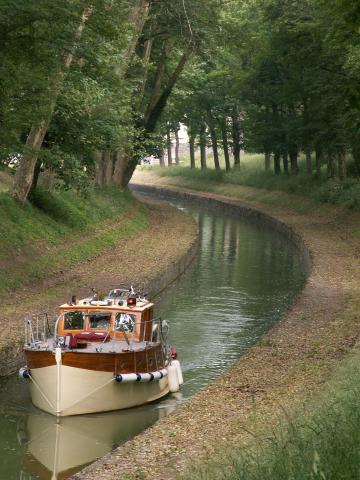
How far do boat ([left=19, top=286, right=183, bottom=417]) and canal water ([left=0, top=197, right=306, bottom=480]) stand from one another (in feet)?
1.21

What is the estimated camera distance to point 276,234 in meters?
54.7

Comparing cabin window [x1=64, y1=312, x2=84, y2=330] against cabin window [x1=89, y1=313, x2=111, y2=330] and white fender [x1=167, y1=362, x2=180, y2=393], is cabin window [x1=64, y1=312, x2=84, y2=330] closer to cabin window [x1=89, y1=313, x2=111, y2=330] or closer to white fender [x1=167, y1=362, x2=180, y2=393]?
cabin window [x1=89, y1=313, x2=111, y2=330]

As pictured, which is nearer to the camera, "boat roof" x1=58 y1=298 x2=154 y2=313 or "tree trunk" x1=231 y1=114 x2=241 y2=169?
"boat roof" x1=58 y1=298 x2=154 y2=313

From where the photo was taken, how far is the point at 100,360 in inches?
782

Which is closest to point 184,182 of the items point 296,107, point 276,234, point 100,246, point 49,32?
point 296,107

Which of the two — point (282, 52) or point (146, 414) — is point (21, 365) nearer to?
point (146, 414)

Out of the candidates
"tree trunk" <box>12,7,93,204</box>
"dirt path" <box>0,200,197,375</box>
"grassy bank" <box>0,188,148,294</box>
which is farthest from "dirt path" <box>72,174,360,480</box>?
"tree trunk" <box>12,7,93,204</box>

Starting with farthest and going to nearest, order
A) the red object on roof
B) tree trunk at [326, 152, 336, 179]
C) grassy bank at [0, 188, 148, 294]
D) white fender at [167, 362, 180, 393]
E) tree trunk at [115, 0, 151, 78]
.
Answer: tree trunk at [326, 152, 336, 179] → tree trunk at [115, 0, 151, 78] → grassy bank at [0, 188, 148, 294] → white fender at [167, 362, 180, 393] → the red object on roof

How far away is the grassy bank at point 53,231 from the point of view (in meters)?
31.2

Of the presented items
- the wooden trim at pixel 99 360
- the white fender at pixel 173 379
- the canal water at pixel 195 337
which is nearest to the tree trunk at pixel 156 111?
the canal water at pixel 195 337

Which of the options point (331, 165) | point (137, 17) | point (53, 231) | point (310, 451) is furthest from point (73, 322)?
point (331, 165)

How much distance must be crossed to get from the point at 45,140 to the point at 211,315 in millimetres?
11245

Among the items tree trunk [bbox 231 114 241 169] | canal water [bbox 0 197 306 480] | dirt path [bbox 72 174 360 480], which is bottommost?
canal water [bbox 0 197 306 480]

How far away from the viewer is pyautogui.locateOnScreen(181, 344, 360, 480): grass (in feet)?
31.0
